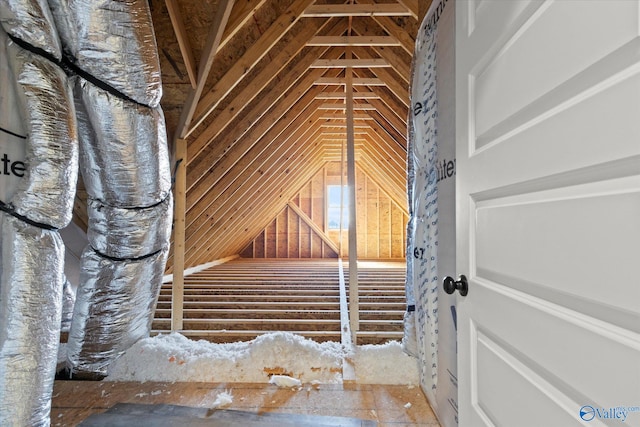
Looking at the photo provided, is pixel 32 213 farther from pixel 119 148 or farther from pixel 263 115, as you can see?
pixel 263 115

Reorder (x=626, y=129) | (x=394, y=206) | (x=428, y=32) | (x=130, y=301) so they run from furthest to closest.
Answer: (x=394, y=206)
(x=130, y=301)
(x=428, y=32)
(x=626, y=129)

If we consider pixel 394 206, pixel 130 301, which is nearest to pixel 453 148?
pixel 130 301

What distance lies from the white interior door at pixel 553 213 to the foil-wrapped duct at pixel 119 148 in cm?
146

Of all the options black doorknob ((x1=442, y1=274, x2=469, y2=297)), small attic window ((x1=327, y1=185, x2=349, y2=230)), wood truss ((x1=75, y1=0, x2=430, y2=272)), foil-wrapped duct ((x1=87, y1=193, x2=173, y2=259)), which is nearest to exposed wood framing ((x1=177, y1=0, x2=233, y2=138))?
wood truss ((x1=75, y1=0, x2=430, y2=272))

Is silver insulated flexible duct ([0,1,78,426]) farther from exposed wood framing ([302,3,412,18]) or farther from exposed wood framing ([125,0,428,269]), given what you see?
exposed wood framing ([302,3,412,18])

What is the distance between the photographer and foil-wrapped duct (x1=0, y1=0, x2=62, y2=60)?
3.81ft

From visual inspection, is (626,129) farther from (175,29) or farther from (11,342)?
(175,29)

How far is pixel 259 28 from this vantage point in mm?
2842

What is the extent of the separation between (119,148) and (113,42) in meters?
0.46

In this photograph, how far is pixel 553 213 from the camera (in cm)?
67

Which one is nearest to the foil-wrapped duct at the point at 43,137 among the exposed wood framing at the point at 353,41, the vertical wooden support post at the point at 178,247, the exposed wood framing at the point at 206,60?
the exposed wood framing at the point at 206,60

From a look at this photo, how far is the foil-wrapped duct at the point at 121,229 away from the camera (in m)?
1.85

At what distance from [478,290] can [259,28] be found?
105 inches

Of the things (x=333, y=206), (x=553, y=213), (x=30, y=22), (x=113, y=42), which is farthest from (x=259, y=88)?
(x=333, y=206)
